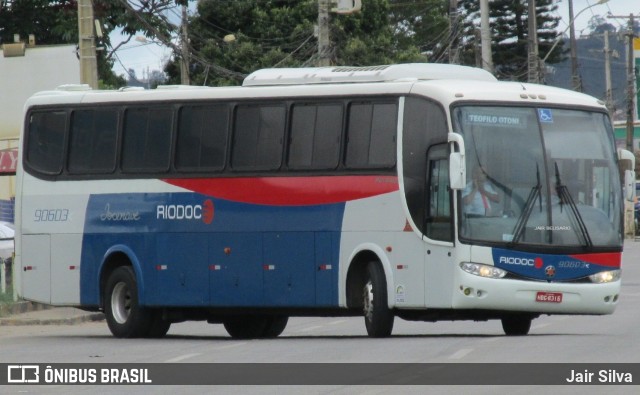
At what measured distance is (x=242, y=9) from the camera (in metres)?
62.6

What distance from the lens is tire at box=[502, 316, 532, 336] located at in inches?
826

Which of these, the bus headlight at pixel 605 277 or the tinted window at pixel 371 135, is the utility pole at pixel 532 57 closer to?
the tinted window at pixel 371 135

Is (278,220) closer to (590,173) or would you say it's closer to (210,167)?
(210,167)

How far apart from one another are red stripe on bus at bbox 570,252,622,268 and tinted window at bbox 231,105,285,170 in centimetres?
408

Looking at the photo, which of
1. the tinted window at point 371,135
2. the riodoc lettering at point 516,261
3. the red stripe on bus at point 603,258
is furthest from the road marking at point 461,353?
the tinted window at point 371,135

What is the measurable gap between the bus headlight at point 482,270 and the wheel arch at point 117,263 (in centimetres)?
513

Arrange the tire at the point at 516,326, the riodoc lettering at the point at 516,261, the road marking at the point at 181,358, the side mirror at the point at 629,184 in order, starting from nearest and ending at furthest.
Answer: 1. the road marking at the point at 181,358
2. the riodoc lettering at the point at 516,261
3. the tire at the point at 516,326
4. the side mirror at the point at 629,184

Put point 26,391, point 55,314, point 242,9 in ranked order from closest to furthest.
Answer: point 26,391 < point 55,314 < point 242,9

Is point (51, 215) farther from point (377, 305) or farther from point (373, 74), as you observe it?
point (377, 305)

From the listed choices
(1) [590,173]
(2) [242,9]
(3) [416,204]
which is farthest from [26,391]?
(2) [242,9]

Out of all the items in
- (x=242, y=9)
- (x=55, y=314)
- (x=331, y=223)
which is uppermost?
(x=242, y=9)

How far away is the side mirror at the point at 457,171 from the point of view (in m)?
19.1

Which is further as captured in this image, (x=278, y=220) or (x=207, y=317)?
(x=207, y=317)

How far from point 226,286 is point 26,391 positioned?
780 cm
